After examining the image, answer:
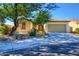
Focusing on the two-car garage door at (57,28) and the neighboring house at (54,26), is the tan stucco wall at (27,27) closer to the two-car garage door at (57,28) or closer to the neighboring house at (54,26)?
the neighboring house at (54,26)

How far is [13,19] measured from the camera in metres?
4.84

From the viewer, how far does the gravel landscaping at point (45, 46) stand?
477 centimetres

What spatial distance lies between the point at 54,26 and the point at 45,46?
31 cm

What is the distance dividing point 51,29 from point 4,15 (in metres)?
0.70

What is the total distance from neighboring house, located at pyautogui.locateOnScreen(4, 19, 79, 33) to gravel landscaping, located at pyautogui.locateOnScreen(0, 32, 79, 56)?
0.07 meters

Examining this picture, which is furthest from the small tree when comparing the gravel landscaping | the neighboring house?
the gravel landscaping

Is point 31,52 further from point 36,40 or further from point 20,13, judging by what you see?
point 20,13

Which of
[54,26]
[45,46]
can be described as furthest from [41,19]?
[45,46]

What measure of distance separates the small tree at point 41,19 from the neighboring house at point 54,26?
0.18 ft

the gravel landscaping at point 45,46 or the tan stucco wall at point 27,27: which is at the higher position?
the tan stucco wall at point 27,27

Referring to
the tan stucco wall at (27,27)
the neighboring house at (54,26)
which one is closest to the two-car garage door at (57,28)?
the neighboring house at (54,26)

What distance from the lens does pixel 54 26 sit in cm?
480

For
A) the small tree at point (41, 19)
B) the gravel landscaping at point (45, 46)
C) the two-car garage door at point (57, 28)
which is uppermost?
the small tree at point (41, 19)

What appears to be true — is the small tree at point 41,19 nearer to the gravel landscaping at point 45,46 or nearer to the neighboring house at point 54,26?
the neighboring house at point 54,26
